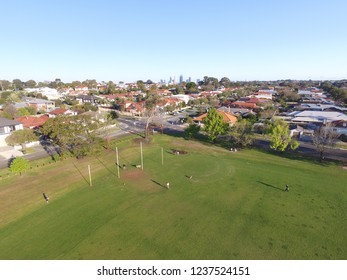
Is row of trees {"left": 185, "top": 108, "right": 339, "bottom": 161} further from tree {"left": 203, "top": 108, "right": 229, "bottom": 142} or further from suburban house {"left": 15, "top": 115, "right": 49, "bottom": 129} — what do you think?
suburban house {"left": 15, "top": 115, "right": 49, "bottom": 129}

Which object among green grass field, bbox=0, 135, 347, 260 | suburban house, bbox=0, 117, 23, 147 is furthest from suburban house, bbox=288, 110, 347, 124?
suburban house, bbox=0, 117, 23, 147

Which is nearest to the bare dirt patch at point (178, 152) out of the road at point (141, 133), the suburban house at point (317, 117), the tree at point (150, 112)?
the tree at point (150, 112)

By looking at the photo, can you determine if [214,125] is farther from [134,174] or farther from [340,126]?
[340,126]

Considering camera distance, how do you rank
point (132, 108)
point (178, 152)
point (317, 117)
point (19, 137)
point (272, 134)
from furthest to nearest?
point (132, 108), point (317, 117), point (178, 152), point (272, 134), point (19, 137)

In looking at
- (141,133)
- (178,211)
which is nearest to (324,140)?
(178,211)

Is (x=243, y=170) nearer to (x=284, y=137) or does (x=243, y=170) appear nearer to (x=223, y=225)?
(x=284, y=137)

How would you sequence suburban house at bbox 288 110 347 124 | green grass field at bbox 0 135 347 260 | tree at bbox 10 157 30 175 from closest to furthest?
green grass field at bbox 0 135 347 260 → tree at bbox 10 157 30 175 → suburban house at bbox 288 110 347 124

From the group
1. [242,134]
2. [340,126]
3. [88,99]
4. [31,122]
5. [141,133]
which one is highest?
[242,134]

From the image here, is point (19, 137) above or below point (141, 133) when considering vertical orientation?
above

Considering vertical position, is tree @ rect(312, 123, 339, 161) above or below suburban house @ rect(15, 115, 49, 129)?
above
